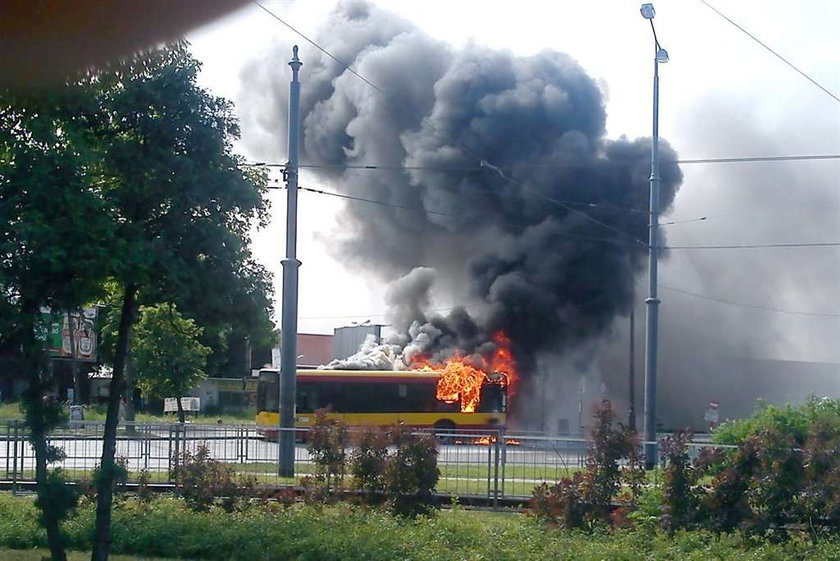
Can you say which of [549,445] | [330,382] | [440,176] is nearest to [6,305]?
[549,445]

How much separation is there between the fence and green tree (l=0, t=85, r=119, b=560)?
A: 6.43 m

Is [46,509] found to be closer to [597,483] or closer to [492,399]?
[597,483]

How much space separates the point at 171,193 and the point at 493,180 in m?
38.9

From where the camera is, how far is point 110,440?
34.6 ft

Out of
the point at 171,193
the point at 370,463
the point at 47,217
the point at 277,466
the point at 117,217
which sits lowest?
the point at 277,466

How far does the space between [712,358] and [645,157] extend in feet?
60.2

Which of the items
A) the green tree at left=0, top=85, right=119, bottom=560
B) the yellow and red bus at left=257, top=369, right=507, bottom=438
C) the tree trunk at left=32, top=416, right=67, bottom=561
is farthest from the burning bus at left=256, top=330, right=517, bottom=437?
the green tree at left=0, top=85, right=119, bottom=560

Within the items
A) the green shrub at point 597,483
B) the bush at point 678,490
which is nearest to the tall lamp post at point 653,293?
the green shrub at point 597,483

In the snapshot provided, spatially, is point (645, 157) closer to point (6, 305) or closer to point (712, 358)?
point (712, 358)

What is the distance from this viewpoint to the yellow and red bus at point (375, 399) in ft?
130

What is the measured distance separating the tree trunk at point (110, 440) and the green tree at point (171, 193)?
0.01 m

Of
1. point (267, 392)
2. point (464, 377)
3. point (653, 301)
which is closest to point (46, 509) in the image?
point (653, 301)

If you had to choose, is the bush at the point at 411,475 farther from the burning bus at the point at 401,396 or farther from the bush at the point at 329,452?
the burning bus at the point at 401,396

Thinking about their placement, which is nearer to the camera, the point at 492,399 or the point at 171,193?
the point at 171,193
